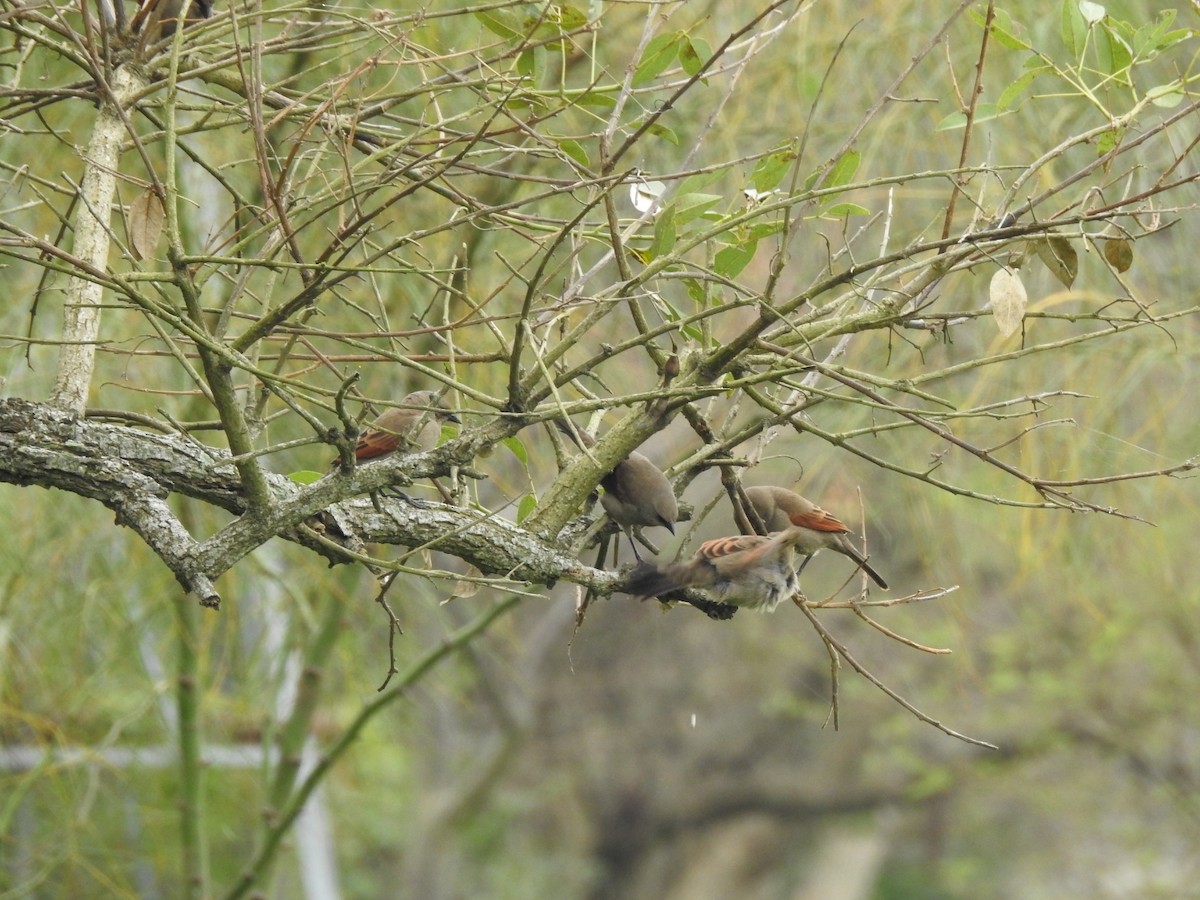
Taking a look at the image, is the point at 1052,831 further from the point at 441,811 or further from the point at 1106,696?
the point at 441,811

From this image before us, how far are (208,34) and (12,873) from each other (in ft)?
14.8

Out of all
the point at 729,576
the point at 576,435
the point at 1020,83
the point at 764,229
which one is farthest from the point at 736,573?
the point at 1020,83

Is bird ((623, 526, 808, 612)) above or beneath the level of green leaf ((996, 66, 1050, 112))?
beneath

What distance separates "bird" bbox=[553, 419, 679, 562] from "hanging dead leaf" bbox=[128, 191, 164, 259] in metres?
0.87

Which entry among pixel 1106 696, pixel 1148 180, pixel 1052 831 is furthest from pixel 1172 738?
pixel 1148 180

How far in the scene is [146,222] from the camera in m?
2.43

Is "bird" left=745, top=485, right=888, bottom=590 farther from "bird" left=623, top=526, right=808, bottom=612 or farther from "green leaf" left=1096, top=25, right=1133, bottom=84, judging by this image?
"green leaf" left=1096, top=25, right=1133, bottom=84

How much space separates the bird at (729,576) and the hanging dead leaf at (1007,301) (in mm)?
536

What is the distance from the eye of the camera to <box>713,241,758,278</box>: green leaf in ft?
8.04

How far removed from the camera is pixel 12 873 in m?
6.05

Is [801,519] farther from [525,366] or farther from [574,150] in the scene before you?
[525,366]

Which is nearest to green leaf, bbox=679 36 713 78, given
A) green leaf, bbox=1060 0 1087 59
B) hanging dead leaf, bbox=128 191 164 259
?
green leaf, bbox=1060 0 1087 59

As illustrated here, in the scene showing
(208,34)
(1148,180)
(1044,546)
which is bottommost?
(1044,546)

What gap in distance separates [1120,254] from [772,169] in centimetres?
64
